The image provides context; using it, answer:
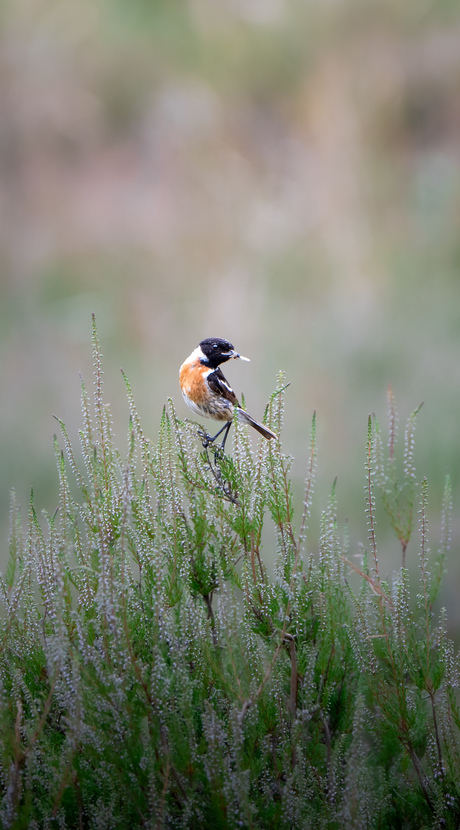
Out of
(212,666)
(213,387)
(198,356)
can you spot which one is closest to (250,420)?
(213,387)

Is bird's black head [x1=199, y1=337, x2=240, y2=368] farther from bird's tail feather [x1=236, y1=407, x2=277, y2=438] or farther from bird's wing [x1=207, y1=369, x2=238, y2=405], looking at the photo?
bird's tail feather [x1=236, y1=407, x2=277, y2=438]

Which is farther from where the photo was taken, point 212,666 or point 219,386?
point 219,386

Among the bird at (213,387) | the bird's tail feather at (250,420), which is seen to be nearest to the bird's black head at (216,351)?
the bird at (213,387)

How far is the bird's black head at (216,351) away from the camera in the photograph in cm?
228

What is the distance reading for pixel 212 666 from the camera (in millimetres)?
1442

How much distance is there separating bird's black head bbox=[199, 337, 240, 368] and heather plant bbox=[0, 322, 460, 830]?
511 millimetres

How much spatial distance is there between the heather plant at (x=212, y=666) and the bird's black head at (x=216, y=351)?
511 millimetres

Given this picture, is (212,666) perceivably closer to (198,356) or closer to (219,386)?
(219,386)

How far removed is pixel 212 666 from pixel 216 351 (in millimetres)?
1102

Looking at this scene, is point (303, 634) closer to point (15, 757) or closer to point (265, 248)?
point (15, 757)

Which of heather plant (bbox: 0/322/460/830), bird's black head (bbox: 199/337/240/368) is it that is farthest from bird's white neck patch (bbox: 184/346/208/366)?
heather plant (bbox: 0/322/460/830)

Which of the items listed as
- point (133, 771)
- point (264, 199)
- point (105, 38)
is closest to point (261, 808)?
point (133, 771)

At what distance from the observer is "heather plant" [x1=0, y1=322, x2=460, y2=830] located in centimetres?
133

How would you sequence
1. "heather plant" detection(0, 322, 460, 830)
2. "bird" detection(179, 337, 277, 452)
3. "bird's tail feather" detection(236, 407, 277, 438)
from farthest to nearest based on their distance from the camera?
"bird" detection(179, 337, 277, 452) < "bird's tail feather" detection(236, 407, 277, 438) < "heather plant" detection(0, 322, 460, 830)
